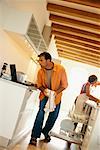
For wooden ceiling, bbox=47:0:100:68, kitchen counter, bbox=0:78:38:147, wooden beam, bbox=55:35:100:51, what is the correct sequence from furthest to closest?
wooden beam, bbox=55:35:100:51 < wooden ceiling, bbox=47:0:100:68 < kitchen counter, bbox=0:78:38:147

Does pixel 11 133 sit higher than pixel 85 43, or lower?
lower

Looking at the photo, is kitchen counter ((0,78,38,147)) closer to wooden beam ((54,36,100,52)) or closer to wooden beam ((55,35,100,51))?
wooden beam ((55,35,100,51))

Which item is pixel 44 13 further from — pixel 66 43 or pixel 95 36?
pixel 66 43

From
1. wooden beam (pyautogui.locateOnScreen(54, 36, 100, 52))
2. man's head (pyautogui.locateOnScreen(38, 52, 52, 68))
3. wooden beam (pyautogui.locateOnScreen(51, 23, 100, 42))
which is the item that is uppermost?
wooden beam (pyautogui.locateOnScreen(51, 23, 100, 42))

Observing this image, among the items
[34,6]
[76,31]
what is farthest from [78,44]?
[34,6]

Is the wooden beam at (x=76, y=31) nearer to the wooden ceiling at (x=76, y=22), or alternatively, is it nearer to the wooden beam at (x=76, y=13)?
the wooden ceiling at (x=76, y=22)

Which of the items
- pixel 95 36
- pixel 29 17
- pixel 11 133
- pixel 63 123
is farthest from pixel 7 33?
pixel 95 36

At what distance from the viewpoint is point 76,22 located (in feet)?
17.4

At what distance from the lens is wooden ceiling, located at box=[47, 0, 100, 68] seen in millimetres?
4371

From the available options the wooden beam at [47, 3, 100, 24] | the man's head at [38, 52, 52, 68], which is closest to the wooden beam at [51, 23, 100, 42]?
the wooden beam at [47, 3, 100, 24]

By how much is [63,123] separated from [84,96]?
55cm

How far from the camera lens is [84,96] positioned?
13.5 ft

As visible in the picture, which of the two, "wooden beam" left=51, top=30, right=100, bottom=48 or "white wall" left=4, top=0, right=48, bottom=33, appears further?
"wooden beam" left=51, top=30, right=100, bottom=48

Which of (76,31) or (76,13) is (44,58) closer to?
(76,13)
